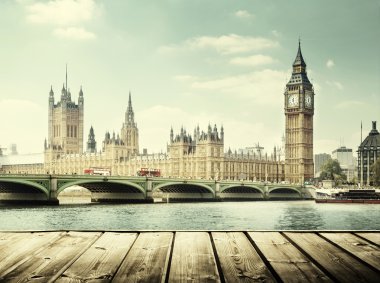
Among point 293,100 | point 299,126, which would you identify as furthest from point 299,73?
point 299,126

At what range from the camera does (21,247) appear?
507cm

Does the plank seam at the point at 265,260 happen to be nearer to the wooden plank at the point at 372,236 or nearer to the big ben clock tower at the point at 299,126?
the wooden plank at the point at 372,236

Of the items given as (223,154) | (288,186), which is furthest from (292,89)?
(288,186)

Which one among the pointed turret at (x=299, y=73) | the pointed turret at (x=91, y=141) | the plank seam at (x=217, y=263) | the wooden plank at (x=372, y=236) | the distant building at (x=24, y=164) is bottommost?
the plank seam at (x=217, y=263)

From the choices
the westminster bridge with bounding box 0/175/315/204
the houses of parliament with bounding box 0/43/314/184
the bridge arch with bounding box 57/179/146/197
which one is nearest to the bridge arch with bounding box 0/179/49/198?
the westminster bridge with bounding box 0/175/315/204

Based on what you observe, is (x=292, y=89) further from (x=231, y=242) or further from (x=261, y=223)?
(x=231, y=242)

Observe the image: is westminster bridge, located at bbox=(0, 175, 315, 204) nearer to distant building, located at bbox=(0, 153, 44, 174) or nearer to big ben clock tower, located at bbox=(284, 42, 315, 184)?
big ben clock tower, located at bbox=(284, 42, 315, 184)

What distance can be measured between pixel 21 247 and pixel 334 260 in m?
2.68

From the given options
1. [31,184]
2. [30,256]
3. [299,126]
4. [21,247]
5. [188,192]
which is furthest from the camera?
[299,126]

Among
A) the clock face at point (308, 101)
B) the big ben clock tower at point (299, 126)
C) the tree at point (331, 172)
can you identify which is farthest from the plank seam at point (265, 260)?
the clock face at point (308, 101)

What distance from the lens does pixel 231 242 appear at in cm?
532

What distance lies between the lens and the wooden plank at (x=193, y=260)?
3898 millimetres

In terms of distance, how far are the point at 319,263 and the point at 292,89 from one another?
145164 millimetres

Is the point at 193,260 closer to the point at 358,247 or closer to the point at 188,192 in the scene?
the point at 358,247
